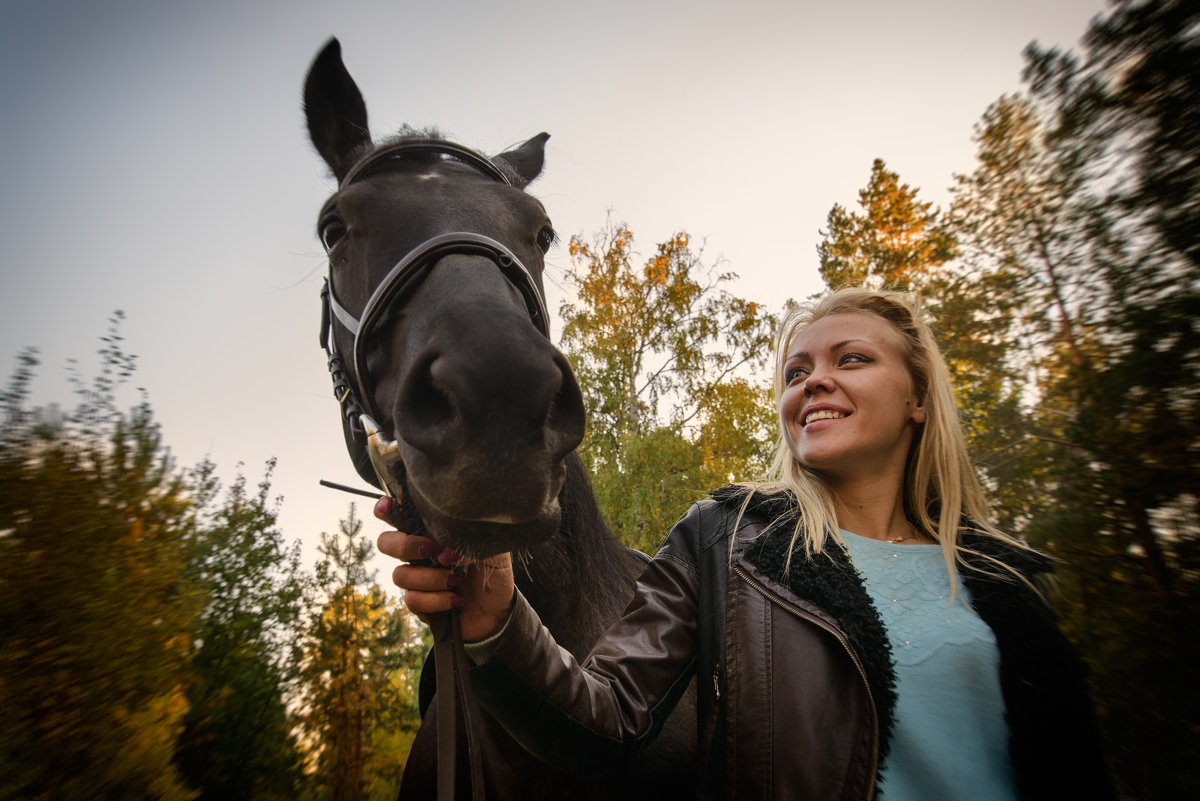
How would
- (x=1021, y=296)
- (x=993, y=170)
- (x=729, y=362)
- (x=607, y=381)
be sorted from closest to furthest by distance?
(x=1021, y=296), (x=993, y=170), (x=607, y=381), (x=729, y=362)

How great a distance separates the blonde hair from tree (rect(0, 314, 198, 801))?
4.45m

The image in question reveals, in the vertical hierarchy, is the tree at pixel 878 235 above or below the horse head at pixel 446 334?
above

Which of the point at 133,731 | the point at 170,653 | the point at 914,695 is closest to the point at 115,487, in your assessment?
the point at 170,653

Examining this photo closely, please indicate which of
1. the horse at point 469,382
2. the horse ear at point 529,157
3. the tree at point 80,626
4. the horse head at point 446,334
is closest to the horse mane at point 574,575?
the horse at point 469,382

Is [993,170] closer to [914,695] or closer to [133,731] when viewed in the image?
[914,695]

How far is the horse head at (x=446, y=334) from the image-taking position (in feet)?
3.33

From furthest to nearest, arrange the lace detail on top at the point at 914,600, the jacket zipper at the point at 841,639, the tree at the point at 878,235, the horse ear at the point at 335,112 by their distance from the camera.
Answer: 1. the tree at the point at 878,235
2. the horse ear at the point at 335,112
3. the lace detail on top at the point at 914,600
4. the jacket zipper at the point at 841,639

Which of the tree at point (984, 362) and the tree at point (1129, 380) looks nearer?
the tree at point (1129, 380)

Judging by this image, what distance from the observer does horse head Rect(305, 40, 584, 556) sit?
1.01 meters

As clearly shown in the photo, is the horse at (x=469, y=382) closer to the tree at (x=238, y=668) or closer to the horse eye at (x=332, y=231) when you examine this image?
the horse eye at (x=332, y=231)

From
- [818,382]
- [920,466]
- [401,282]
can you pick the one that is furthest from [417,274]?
[920,466]

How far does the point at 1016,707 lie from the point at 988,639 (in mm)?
170

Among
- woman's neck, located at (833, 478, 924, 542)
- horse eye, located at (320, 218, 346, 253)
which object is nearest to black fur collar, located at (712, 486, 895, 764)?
woman's neck, located at (833, 478, 924, 542)

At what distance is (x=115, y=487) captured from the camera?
435 centimetres
